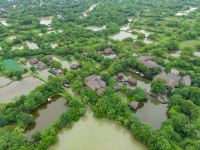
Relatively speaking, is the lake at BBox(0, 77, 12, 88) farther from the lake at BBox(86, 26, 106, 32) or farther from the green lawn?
the lake at BBox(86, 26, 106, 32)

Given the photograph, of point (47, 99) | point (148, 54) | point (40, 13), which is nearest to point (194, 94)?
point (148, 54)

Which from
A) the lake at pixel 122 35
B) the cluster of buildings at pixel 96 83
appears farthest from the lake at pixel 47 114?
the lake at pixel 122 35

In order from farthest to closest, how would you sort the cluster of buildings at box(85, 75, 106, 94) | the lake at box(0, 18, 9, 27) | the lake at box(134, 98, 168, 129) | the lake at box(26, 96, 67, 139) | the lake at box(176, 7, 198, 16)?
the lake at box(176, 7, 198, 16), the lake at box(0, 18, 9, 27), the cluster of buildings at box(85, 75, 106, 94), the lake at box(134, 98, 168, 129), the lake at box(26, 96, 67, 139)

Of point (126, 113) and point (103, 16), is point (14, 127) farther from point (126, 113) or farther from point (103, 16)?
point (103, 16)

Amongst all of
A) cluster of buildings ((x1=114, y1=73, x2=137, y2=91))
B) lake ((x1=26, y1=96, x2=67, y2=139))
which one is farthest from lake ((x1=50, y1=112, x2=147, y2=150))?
cluster of buildings ((x1=114, y1=73, x2=137, y2=91))

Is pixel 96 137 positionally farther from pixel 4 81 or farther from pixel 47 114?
pixel 4 81
